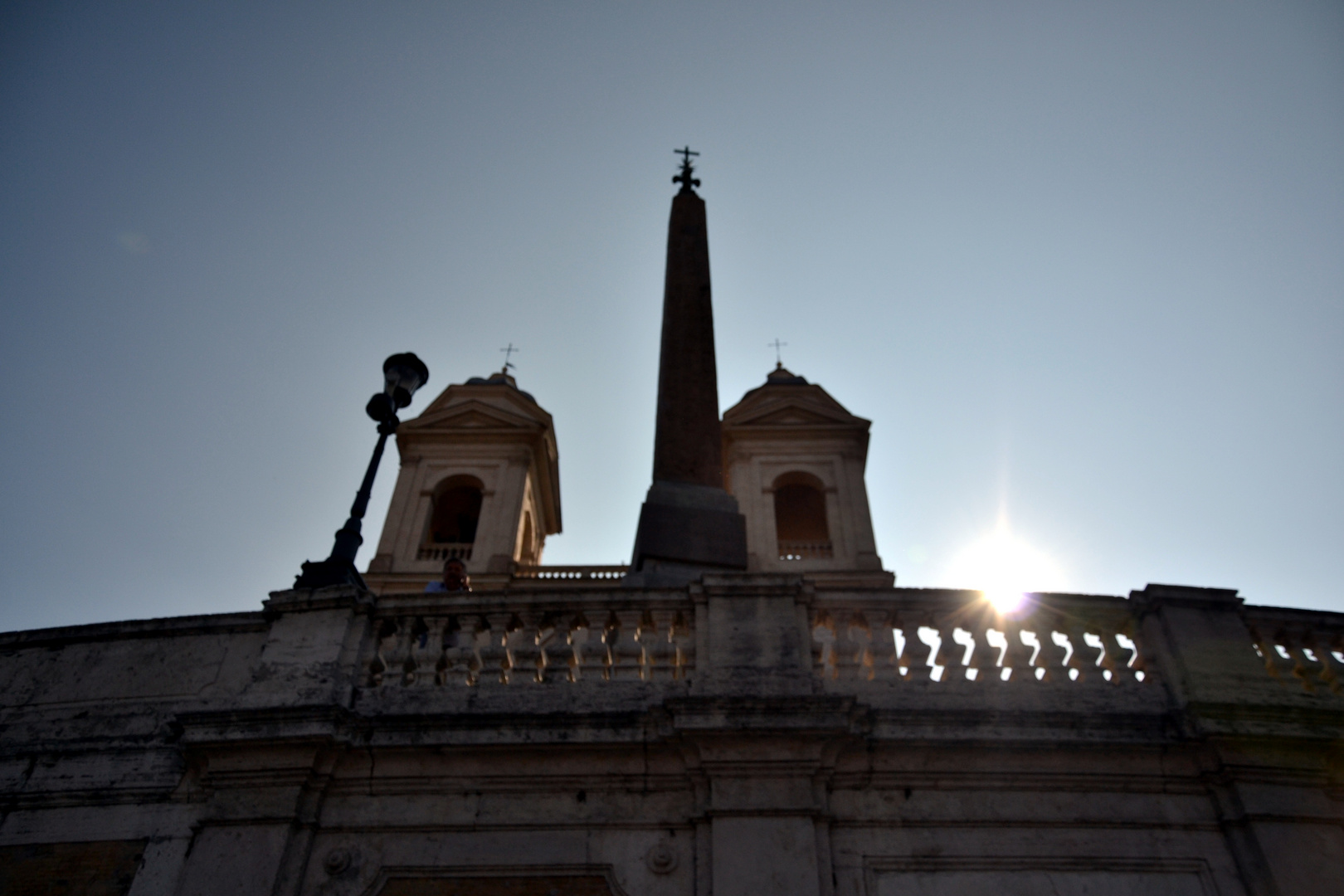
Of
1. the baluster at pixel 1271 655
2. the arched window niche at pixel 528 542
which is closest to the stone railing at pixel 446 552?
the arched window niche at pixel 528 542

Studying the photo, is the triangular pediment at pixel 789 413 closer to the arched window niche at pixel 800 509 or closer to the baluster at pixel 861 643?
the arched window niche at pixel 800 509

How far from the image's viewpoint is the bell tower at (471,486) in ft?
90.9

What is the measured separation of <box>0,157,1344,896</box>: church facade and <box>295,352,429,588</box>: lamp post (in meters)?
0.67

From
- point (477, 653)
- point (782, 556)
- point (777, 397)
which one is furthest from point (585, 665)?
point (777, 397)

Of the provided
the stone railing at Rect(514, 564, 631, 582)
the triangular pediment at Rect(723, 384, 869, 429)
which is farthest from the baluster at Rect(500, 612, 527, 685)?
the triangular pediment at Rect(723, 384, 869, 429)

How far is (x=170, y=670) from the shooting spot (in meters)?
7.14

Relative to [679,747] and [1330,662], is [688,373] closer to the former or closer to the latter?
[679,747]

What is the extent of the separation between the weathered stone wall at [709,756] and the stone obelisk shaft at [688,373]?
3451 millimetres

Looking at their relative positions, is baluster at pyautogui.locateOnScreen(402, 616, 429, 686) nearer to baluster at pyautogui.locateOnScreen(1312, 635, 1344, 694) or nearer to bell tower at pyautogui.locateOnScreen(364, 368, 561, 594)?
baluster at pyautogui.locateOnScreen(1312, 635, 1344, 694)

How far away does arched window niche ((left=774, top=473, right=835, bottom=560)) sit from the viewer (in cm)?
2992

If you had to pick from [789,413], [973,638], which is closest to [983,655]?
[973,638]

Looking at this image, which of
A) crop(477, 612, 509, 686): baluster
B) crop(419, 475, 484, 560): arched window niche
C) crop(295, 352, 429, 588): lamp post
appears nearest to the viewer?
crop(477, 612, 509, 686): baluster

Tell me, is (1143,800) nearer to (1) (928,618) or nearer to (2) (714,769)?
(1) (928,618)

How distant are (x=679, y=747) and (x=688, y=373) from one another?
230 inches
